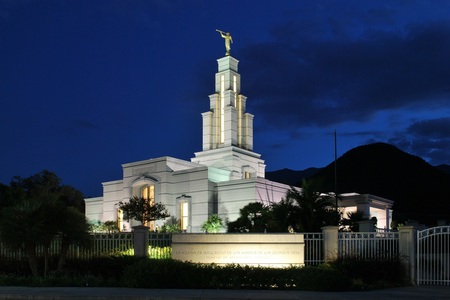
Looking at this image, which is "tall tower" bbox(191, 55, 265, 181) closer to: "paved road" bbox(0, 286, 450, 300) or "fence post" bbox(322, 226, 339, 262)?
"fence post" bbox(322, 226, 339, 262)

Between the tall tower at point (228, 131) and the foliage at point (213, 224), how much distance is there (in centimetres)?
811

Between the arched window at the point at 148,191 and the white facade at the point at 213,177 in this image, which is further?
the arched window at the point at 148,191

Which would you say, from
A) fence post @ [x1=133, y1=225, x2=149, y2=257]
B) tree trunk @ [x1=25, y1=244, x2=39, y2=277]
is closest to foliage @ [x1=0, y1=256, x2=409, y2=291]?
tree trunk @ [x1=25, y1=244, x2=39, y2=277]

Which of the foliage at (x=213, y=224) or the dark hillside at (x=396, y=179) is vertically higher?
the dark hillside at (x=396, y=179)

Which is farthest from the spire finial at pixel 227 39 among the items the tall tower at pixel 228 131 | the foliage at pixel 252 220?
the foliage at pixel 252 220

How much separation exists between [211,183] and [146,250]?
2585cm

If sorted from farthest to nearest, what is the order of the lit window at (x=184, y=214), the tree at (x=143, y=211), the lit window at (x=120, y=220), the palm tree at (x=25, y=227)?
1. the lit window at (x=120, y=220)
2. the lit window at (x=184, y=214)
3. the tree at (x=143, y=211)
4. the palm tree at (x=25, y=227)

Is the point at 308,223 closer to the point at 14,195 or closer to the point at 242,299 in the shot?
the point at 242,299

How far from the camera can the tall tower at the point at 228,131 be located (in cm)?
5194

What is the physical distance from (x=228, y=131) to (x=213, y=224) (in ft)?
43.5

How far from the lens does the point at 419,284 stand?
1916cm

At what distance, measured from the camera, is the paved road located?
14672mm

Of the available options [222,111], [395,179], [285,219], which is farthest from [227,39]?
[395,179]

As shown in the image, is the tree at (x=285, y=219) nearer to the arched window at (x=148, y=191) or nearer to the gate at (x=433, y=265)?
the gate at (x=433, y=265)
